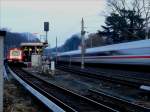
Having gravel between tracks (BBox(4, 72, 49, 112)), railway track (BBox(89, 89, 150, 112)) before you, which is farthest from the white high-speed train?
gravel between tracks (BBox(4, 72, 49, 112))

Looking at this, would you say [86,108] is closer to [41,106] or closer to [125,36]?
[41,106]

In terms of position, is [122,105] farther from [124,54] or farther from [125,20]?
[125,20]

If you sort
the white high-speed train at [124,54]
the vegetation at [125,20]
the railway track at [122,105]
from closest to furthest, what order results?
the railway track at [122,105], the white high-speed train at [124,54], the vegetation at [125,20]

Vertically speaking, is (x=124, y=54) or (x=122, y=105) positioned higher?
(x=124, y=54)

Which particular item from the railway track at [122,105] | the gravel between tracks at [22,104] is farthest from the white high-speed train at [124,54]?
the gravel between tracks at [22,104]

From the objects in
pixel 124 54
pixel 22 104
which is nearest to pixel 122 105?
pixel 22 104

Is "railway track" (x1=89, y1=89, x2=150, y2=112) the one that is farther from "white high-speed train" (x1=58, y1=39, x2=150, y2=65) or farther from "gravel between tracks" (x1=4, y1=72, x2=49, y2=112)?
"white high-speed train" (x1=58, y1=39, x2=150, y2=65)

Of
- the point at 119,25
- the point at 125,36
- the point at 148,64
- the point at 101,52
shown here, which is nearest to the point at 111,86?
the point at 148,64

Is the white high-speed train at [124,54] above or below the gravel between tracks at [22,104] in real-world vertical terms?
above

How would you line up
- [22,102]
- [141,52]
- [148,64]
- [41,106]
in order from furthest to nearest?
[141,52] < [148,64] < [22,102] < [41,106]

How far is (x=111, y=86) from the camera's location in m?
28.5

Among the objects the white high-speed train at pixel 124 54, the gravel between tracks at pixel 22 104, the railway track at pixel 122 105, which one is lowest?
the railway track at pixel 122 105

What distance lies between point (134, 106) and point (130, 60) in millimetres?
25098

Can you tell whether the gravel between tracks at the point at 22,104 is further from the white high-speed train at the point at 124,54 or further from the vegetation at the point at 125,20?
the vegetation at the point at 125,20
